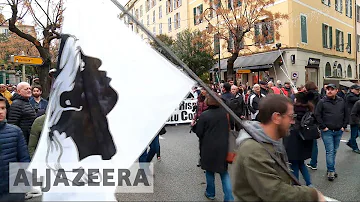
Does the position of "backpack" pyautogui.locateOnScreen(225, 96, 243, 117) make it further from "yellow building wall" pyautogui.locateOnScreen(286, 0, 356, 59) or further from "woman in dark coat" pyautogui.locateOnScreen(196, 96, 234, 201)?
"yellow building wall" pyautogui.locateOnScreen(286, 0, 356, 59)

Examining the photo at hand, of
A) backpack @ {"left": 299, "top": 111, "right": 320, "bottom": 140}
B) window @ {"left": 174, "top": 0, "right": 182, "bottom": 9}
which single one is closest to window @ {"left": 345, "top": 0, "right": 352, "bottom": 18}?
window @ {"left": 174, "top": 0, "right": 182, "bottom": 9}

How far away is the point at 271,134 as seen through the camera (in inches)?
78.2

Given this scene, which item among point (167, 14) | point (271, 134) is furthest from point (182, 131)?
point (167, 14)

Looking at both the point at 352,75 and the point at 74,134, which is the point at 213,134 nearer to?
the point at 74,134

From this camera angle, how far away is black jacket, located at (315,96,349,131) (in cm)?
574

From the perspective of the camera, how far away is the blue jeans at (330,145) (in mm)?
5598

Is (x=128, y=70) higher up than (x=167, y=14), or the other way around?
(x=167, y=14)

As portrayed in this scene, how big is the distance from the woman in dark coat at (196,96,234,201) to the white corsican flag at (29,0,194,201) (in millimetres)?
2001

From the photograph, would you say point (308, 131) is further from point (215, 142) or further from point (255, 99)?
point (255, 99)

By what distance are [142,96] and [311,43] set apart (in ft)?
81.5

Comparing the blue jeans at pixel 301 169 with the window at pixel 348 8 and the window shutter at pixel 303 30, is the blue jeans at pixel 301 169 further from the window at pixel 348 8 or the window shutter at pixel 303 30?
the window at pixel 348 8

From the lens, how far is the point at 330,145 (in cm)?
571

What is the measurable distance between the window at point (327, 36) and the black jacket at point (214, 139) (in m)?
25.5

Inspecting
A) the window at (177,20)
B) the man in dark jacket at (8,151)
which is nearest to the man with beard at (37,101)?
the man in dark jacket at (8,151)
